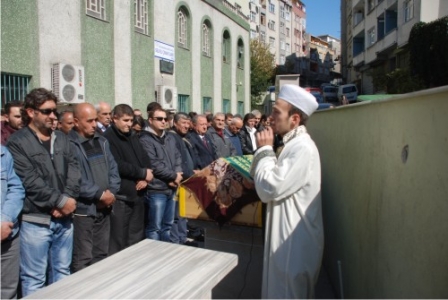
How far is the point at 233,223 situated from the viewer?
11.2ft

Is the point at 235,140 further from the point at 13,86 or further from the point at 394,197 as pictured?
the point at 394,197

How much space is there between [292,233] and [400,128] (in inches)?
38.1

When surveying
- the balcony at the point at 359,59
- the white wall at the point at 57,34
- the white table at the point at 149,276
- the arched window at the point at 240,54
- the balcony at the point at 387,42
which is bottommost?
the white table at the point at 149,276

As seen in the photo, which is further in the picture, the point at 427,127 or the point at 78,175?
the point at 78,175

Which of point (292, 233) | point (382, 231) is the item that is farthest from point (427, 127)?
point (292, 233)

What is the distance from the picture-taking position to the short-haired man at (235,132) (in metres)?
8.50

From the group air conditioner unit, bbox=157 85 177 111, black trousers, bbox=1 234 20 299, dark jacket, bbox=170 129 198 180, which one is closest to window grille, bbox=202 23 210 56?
air conditioner unit, bbox=157 85 177 111

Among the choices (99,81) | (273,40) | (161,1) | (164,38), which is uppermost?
(273,40)

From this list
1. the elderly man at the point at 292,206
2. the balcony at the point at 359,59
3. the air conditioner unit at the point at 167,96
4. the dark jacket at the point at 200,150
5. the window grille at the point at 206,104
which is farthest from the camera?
the balcony at the point at 359,59

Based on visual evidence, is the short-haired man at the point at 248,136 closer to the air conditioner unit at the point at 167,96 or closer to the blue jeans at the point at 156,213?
the blue jeans at the point at 156,213

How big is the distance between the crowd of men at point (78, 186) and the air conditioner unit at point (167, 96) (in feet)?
28.1

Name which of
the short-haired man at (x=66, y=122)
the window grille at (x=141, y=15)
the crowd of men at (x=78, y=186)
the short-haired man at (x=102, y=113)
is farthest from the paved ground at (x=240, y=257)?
the window grille at (x=141, y=15)

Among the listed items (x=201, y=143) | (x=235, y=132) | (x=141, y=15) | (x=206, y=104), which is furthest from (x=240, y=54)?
(x=201, y=143)

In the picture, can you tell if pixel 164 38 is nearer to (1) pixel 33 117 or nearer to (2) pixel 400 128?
(1) pixel 33 117
